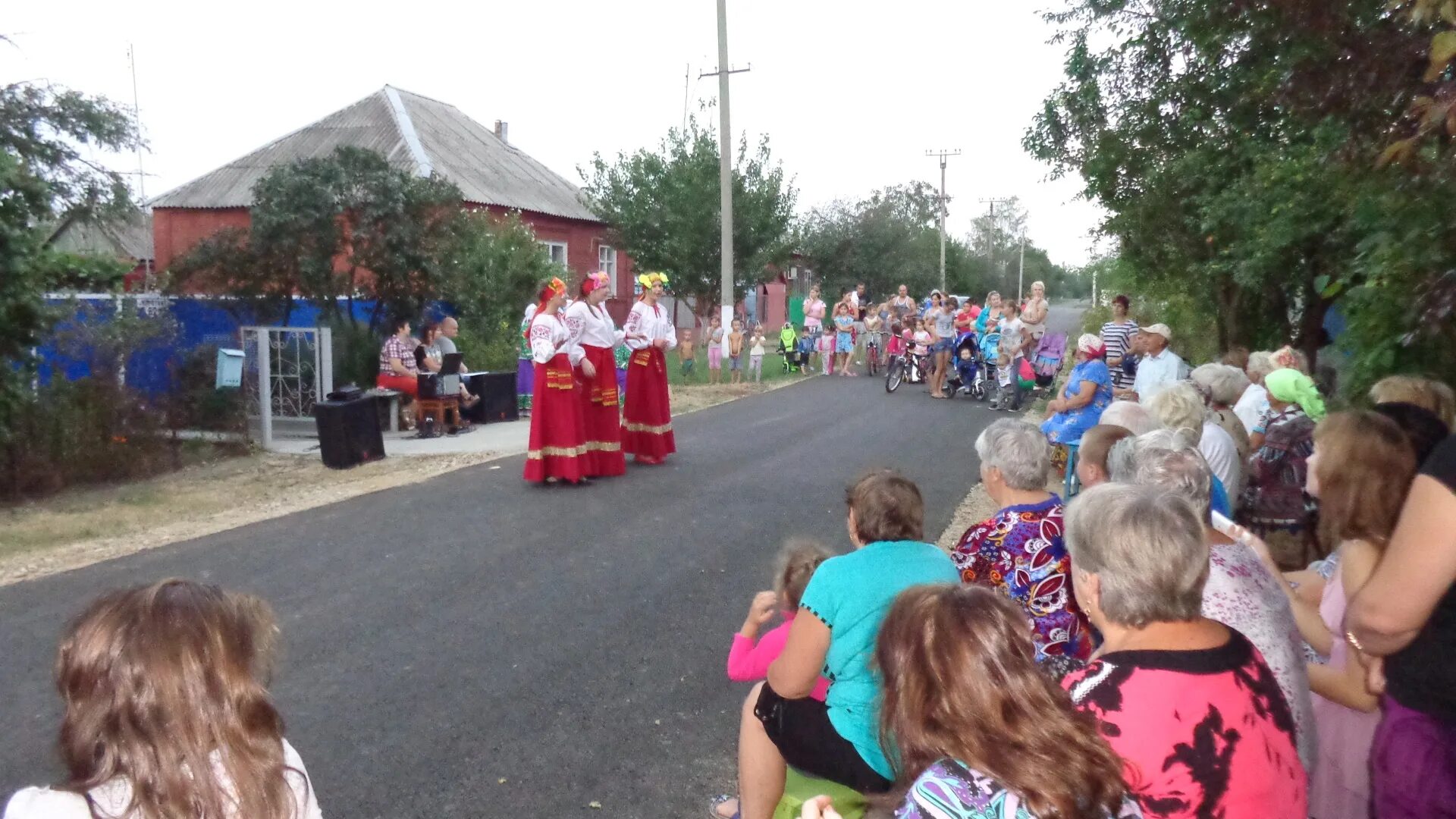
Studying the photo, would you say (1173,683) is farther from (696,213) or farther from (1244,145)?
(696,213)

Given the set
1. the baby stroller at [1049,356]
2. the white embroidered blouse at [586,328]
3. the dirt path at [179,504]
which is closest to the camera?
the dirt path at [179,504]

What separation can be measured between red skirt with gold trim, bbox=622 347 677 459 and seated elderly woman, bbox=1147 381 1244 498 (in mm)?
6150

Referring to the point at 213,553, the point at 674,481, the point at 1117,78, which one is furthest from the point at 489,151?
the point at 213,553

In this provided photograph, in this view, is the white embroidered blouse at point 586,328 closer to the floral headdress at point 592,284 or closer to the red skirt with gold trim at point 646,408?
the floral headdress at point 592,284

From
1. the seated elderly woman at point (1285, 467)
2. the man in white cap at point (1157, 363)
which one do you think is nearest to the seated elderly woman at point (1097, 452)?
the seated elderly woman at point (1285, 467)

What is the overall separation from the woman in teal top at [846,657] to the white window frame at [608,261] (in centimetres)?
3392

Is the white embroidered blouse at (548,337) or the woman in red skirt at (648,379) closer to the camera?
the white embroidered blouse at (548,337)

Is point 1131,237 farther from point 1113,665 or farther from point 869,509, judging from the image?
point 1113,665

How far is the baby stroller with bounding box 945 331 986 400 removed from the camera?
1880 cm

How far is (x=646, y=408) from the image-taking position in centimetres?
1158

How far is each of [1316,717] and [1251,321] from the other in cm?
1280

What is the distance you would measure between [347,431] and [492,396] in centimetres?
396

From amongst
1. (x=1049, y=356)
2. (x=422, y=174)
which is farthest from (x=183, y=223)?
(x=1049, y=356)

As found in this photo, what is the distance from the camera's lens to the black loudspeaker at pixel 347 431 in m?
11.7
